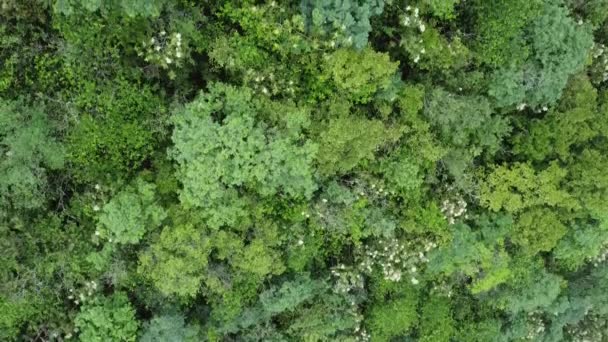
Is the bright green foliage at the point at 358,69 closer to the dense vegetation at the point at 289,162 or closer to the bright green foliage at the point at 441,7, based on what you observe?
the dense vegetation at the point at 289,162

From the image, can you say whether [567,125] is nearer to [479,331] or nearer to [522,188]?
[522,188]

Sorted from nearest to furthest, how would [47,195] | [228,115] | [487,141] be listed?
[228,115]
[47,195]
[487,141]

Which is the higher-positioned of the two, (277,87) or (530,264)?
(277,87)

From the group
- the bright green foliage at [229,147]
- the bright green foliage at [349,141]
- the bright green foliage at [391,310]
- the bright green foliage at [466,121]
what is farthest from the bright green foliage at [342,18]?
the bright green foliage at [391,310]

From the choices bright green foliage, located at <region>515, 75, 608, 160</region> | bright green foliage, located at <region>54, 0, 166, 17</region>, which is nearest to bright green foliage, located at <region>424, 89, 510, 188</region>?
bright green foliage, located at <region>515, 75, 608, 160</region>

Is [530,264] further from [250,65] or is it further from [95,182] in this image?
[95,182]

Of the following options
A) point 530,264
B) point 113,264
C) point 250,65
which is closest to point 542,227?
point 530,264
